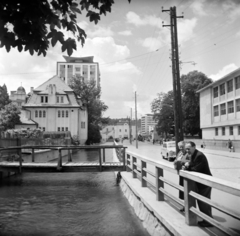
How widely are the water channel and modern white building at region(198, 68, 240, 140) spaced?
28917mm

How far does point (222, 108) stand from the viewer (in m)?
43.3

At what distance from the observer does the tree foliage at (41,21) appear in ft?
13.6

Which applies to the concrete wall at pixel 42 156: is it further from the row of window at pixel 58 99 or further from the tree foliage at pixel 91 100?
the tree foliage at pixel 91 100

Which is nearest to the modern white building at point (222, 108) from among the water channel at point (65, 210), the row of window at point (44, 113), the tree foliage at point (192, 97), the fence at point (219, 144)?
the fence at point (219, 144)

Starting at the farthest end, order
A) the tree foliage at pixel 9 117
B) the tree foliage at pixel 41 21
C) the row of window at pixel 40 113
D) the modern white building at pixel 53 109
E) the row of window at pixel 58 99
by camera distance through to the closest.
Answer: the row of window at pixel 58 99 → the row of window at pixel 40 113 → the modern white building at pixel 53 109 → the tree foliage at pixel 9 117 → the tree foliage at pixel 41 21

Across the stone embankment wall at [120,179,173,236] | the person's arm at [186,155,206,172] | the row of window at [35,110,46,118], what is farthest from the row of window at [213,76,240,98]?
the person's arm at [186,155,206,172]

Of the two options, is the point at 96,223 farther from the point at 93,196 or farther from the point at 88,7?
the point at 88,7

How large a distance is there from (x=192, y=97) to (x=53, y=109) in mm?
28960

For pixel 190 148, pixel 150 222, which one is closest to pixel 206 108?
pixel 150 222

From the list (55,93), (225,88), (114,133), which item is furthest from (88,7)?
(114,133)

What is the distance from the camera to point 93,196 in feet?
38.5

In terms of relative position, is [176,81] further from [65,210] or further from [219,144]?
[219,144]

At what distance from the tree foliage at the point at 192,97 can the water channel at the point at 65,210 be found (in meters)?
Result: 48.1

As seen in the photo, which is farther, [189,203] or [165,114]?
[165,114]
